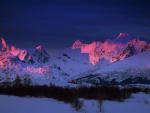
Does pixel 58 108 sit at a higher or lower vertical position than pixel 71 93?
lower

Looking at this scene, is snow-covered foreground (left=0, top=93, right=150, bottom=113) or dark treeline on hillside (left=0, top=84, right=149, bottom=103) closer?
snow-covered foreground (left=0, top=93, right=150, bottom=113)

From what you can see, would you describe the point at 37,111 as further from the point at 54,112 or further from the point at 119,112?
the point at 119,112

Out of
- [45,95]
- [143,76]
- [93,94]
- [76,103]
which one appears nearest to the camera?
[76,103]

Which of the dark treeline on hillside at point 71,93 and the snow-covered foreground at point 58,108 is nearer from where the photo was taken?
the snow-covered foreground at point 58,108

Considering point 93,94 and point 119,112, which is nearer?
point 119,112

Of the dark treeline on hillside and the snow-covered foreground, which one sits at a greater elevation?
the dark treeline on hillside

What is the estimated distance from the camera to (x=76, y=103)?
1034 inches

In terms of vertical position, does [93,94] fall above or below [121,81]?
below

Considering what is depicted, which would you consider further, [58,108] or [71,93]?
[71,93]

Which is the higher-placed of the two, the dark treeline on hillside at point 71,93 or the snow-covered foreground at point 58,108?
the dark treeline on hillside at point 71,93

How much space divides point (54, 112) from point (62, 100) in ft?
39.6

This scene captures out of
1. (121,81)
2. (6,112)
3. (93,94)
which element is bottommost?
(6,112)

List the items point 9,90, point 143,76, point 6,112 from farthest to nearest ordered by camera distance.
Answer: point 143,76 < point 9,90 < point 6,112

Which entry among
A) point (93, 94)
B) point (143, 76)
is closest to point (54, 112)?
point (93, 94)
